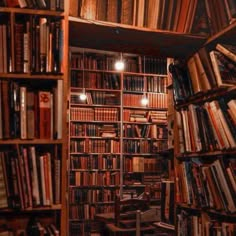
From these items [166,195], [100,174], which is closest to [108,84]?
[100,174]

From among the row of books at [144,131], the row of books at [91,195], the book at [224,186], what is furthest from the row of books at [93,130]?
the book at [224,186]

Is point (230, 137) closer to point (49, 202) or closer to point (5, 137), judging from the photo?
point (49, 202)

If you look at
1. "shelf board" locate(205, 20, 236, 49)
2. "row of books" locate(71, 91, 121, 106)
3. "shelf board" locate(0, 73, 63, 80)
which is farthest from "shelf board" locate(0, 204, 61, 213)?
"row of books" locate(71, 91, 121, 106)

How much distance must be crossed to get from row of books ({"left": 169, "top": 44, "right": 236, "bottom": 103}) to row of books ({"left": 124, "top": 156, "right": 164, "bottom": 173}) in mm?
3286

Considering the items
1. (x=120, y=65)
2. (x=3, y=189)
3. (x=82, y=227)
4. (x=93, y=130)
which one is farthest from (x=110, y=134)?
(x=3, y=189)

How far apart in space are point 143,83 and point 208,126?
12.4ft

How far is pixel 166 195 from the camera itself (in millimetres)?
3014

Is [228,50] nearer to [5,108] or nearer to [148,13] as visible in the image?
[148,13]

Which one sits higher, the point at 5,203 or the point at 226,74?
the point at 226,74

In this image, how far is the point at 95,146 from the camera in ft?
19.1

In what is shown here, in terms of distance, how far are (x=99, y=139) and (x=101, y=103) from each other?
1.82ft

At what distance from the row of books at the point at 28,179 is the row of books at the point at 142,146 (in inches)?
156

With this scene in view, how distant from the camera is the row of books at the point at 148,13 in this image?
2262 mm

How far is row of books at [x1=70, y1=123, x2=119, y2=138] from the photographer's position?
5766 mm
